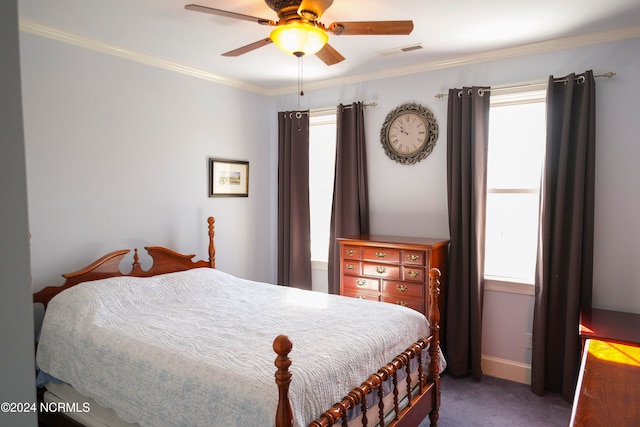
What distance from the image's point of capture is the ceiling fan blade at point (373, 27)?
218 centimetres

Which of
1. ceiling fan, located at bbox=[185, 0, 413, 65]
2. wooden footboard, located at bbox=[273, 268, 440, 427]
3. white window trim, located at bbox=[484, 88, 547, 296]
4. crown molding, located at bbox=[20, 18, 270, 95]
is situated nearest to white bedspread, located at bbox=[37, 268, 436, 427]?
wooden footboard, located at bbox=[273, 268, 440, 427]

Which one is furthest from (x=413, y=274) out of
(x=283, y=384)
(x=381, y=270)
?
(x=283, y=384)

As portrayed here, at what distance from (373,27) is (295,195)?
2529 mm

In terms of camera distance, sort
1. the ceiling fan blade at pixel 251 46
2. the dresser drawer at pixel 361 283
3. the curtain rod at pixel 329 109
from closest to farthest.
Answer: the ceiling fan blade at pixel 251 46
the dresser drawer at pixel 361 283
the curtain rod at pixel 329 109

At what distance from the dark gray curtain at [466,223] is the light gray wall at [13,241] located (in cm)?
332

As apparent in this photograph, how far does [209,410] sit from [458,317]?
8.18ft

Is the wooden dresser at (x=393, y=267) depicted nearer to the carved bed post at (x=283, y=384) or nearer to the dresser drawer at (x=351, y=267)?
the dresser drawer at (x=351, y=267)

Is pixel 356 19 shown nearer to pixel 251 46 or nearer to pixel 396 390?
pixel 251 46

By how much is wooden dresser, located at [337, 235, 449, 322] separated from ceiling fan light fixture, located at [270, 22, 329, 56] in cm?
182

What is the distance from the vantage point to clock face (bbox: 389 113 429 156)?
3.88 meters

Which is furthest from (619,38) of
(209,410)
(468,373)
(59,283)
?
(59,283)

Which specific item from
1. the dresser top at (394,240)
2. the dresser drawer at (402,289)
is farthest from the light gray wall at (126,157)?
the dresser drawer at (402,289)

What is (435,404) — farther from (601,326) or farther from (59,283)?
(59,283)

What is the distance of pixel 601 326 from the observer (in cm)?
269
